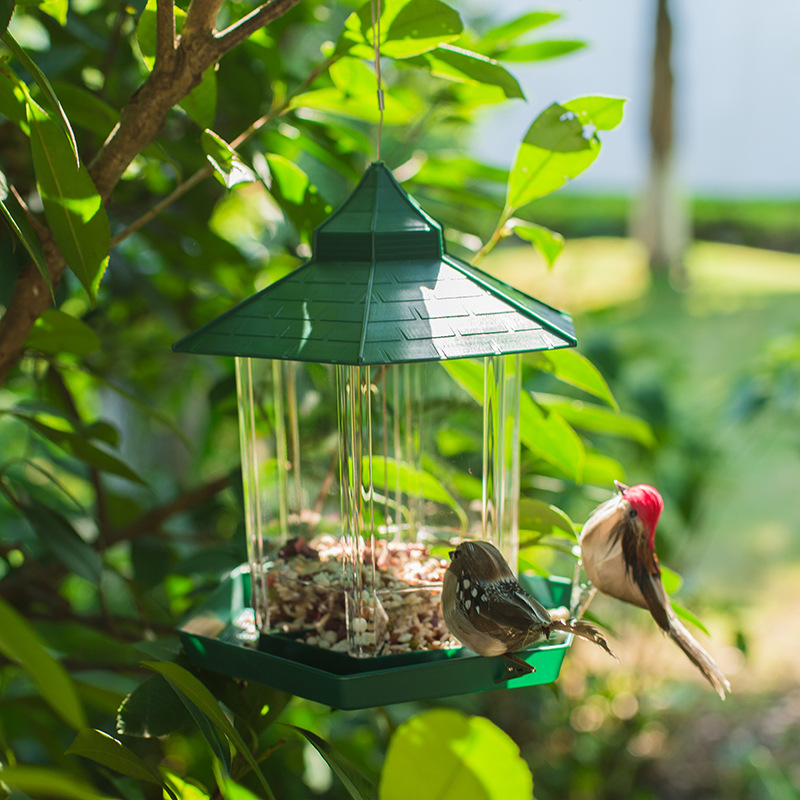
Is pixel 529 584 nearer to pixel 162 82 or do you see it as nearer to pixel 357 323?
pixel 357 323

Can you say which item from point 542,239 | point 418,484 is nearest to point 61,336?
point 418,484

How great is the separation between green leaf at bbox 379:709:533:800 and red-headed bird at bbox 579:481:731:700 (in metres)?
0.28

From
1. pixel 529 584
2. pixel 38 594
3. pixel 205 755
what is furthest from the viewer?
pixel 205 755

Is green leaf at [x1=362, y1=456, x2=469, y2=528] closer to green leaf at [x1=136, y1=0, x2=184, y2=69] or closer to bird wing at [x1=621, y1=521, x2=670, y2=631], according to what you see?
bird wing at [x1=621, y1=521, x2=670, y2=631]

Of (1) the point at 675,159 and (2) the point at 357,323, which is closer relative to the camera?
(2) the point at 357,323

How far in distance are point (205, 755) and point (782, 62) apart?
25.7ft

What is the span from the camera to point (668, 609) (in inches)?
24.9

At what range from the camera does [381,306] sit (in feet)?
1.73

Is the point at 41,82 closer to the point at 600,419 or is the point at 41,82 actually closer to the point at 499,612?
the point at 499,612

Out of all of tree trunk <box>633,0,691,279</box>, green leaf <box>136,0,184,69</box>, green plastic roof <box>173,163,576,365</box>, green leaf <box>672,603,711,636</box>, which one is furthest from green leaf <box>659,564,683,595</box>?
tree trunk <box>633,0,691,279</box>

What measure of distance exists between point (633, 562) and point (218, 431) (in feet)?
3.63

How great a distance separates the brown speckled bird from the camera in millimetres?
546

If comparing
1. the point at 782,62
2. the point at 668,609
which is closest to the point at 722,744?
the point at 668,609

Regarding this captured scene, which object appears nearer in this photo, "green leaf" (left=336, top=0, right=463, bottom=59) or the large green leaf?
"green leaf" (left=336, top=0, right=463, bottom=59)
